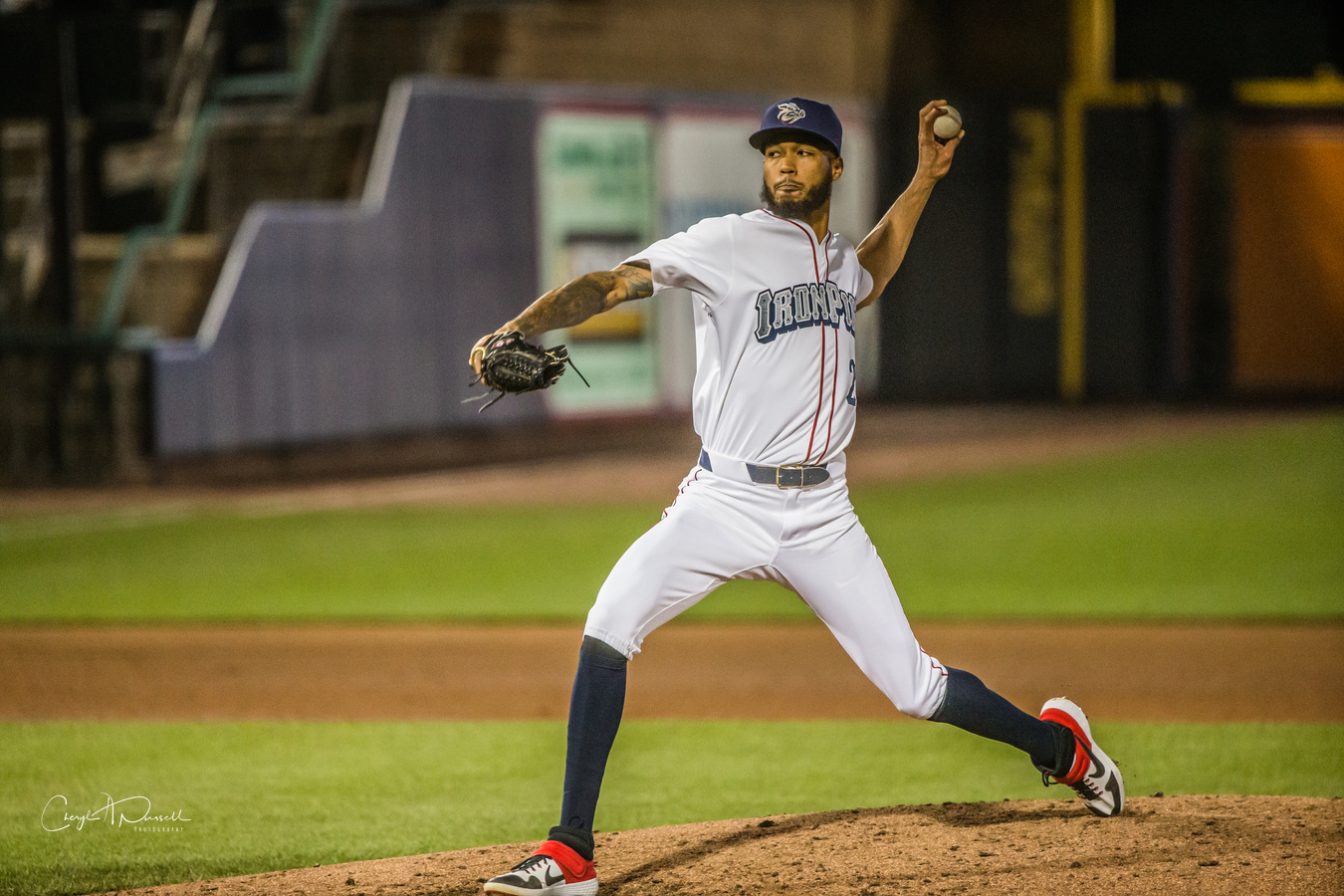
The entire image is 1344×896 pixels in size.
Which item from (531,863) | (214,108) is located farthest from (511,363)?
(214,108)

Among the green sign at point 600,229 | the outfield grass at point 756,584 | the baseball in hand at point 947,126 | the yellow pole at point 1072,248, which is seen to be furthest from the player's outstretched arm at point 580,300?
the yellow pole at point 1072,248

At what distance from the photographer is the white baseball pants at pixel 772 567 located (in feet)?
13.6

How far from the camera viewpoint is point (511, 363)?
12.9ft

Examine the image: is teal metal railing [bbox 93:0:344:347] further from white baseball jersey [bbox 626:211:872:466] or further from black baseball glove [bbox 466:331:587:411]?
black baseball glove [bbox 466:331:587:411]

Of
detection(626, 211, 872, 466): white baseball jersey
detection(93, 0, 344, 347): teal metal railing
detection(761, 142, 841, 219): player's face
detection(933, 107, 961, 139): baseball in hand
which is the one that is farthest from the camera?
detection(93, 0, 344, 347): teal metal railing

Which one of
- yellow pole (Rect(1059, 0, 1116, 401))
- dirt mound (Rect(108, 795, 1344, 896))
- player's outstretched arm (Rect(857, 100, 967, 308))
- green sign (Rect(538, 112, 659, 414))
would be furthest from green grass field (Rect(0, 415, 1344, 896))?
green sign (Rect(538, 112, 659, 414))

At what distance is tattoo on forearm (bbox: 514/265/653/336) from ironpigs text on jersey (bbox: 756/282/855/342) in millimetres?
310

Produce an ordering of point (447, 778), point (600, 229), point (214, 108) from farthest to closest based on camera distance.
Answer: point (600, 229), point (214, 108), point (447, 778)

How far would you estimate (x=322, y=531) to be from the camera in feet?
41.2

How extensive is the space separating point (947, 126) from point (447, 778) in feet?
9.86

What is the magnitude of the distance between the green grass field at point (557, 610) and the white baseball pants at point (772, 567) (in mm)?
1306

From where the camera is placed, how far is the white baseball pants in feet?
13.6

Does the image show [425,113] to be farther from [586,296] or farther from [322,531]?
[586,296]

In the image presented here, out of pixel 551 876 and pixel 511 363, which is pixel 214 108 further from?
pixel 551 876
